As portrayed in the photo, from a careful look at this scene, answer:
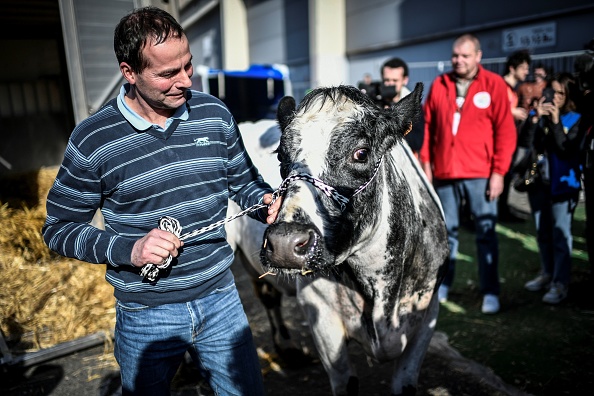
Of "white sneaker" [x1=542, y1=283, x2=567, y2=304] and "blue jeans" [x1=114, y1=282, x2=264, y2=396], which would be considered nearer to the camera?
"blue jeans" [x1=114, y1=282, x2=264, y2=396]

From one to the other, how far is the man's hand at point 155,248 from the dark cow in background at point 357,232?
0.33m

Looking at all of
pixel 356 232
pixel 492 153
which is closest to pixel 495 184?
pixel 492 153

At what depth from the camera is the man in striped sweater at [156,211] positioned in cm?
172

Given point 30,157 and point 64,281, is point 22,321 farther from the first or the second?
point 30,157

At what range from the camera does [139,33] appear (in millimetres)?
1689

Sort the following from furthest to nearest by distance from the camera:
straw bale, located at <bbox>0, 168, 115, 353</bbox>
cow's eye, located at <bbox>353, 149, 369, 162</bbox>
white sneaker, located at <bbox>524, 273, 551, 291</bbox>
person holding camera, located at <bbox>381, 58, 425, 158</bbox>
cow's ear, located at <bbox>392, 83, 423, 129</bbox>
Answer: white sneaker, located at <bbox>524, 273, 551, 291</bbox> → person holding camera, located at <bbox>381, 58, 425, 158</bbox> → straw bale, located at <bbox>0, 168, 115, 353</bbox> → cow's ear, located at <bbox>392, 83, 423, 129</bbox> → cow's eye, located at <bbox>353, 149, 369, 162</bbox>

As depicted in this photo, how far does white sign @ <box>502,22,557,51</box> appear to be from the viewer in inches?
421

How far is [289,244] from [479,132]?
3.10m

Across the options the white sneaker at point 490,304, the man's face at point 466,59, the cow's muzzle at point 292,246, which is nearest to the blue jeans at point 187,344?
the cow's muzzle at point 292,246

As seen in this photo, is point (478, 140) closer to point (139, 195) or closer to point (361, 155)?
point (361, 155)

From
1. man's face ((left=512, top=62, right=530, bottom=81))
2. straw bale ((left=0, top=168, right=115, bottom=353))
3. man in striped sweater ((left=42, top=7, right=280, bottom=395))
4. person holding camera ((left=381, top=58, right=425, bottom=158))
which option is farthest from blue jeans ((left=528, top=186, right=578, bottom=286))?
straw bale ((left=0, top=168, right=115, bottom=353))

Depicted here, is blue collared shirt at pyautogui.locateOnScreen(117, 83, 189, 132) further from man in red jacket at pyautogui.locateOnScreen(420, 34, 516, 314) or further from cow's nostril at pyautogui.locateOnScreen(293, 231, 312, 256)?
man in red jacket at pyautogui.locateOnScreen(420, 34, 516, 314)

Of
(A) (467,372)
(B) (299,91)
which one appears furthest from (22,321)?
(B) (299,91)

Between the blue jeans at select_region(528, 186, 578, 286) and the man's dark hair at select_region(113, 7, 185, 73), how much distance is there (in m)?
3.81
